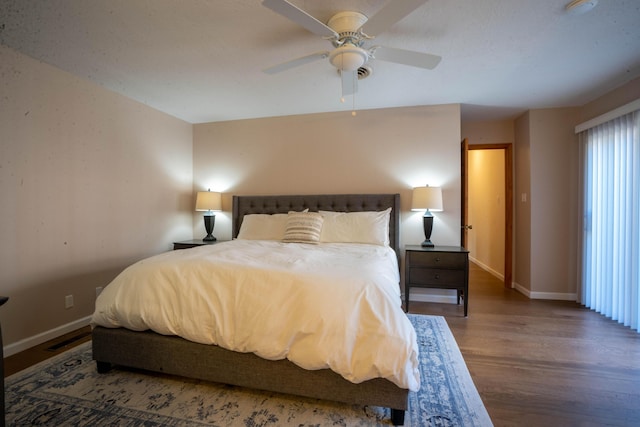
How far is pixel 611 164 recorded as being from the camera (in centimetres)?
283

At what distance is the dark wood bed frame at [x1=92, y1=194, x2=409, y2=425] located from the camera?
142 cm

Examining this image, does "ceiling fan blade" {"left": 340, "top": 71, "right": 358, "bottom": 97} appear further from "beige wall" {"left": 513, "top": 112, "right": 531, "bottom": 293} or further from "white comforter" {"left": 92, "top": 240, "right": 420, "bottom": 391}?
"beige wall" {"left": 513, "top": 112, "right": 531, "bottom": 293}

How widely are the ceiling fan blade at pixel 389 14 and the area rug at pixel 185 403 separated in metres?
2.16

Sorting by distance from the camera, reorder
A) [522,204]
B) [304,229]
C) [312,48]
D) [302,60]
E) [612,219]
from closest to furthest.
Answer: [302,60] → [312,48] → [612,219] → [304,229] → [522,204]

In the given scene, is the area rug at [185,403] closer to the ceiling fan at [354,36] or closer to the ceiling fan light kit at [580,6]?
the ceiling fan at [354,36]

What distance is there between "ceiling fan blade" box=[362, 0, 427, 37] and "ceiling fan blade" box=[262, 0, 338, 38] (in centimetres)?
23

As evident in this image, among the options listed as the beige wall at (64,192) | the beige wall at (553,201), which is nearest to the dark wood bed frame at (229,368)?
the beige wall at (64,192)

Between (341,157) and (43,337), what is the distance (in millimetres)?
3482

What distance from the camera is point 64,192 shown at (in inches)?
100

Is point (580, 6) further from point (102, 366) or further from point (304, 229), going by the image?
point (102, 366)

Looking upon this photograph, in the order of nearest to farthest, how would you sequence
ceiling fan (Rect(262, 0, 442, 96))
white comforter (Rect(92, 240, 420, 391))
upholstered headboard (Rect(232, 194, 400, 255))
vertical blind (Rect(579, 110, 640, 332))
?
white comforter (Rect(92, 240, 420, 391)) < ceiling fan (Rect(262, 0, 442, 96)) < vertical blind (Rect(579, 110, 640, 332)) < upholstered headboard (Rect(232, 194, 400, 255))

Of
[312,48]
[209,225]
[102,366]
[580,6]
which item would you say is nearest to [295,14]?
[312,48]

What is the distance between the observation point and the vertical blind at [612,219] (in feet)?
8.41

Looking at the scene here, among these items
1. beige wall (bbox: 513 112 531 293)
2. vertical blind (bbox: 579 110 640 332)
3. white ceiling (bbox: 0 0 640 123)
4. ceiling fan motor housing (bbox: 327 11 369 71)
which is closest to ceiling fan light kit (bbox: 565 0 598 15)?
white ceiling (bbox: 0 0 640 123)
